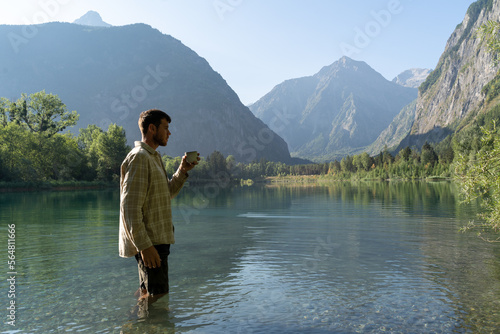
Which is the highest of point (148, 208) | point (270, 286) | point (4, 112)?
point (4, 112)

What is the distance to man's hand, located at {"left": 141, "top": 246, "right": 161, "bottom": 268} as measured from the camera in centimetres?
662

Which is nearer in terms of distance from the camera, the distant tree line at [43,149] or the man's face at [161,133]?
the man's face at [161,133]

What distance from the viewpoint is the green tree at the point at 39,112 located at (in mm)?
98812

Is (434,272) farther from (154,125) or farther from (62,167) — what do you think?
(62,167)

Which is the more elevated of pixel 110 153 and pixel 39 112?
pixel 39 112

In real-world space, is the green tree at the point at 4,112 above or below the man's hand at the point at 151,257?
above

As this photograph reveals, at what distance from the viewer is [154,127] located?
7.33m

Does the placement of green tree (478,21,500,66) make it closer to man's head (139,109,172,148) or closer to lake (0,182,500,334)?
lake (0,182,500,334)

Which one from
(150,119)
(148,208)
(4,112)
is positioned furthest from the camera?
(4,112)

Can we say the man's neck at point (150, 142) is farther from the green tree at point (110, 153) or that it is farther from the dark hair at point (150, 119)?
the green tree at point (110, 153)

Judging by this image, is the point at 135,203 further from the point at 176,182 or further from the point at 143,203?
the point at 176,182

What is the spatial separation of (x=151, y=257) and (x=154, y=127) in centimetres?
253

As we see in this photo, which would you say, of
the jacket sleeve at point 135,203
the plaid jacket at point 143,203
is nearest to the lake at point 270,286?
the plaid jacket at point 143,203

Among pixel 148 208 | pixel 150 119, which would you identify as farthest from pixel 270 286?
pixel 150 119
